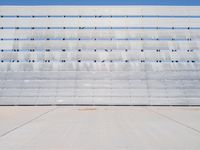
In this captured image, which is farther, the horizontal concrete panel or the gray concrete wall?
the horizontal concrete panel

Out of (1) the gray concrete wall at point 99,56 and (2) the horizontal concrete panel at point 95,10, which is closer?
(1) the gray concrete wall at point 99,56

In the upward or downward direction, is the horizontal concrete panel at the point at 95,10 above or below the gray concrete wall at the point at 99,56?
above

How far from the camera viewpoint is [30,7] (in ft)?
83.2

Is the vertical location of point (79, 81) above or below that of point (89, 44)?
below

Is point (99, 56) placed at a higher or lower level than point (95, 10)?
lower

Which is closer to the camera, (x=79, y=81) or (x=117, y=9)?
(x=79, y=81)

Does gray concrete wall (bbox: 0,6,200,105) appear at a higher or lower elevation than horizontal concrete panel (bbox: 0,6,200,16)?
lower

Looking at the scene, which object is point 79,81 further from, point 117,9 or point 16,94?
point 117,9

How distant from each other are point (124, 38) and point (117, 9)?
3514 millimetres
